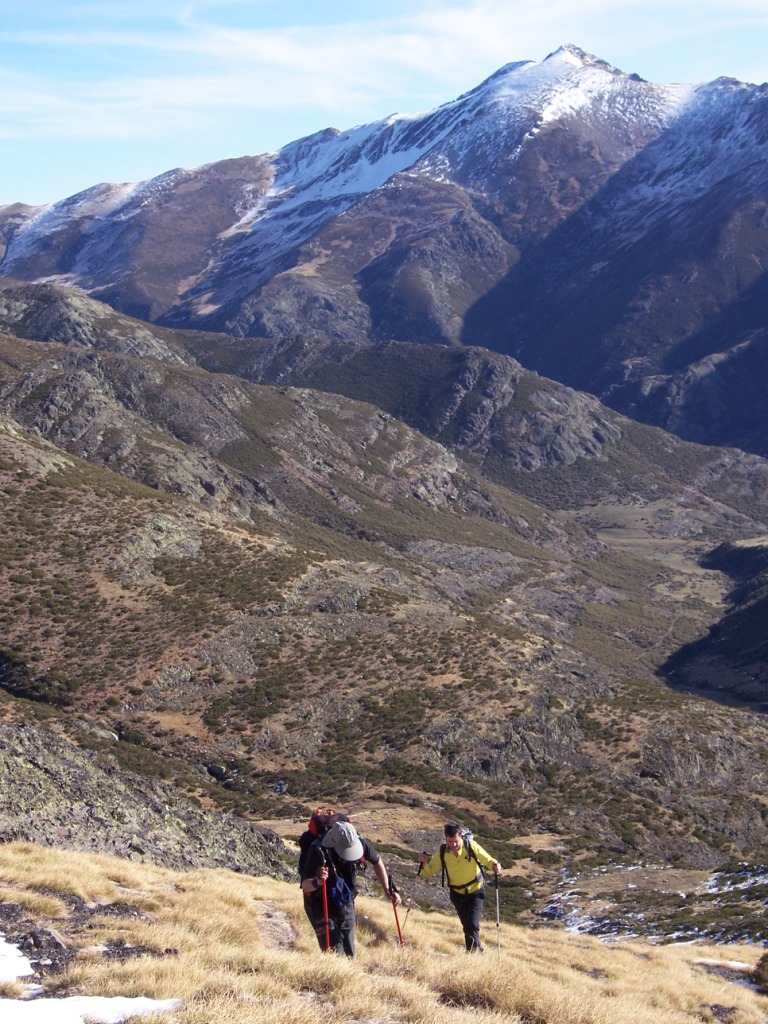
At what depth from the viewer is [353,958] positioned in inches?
590

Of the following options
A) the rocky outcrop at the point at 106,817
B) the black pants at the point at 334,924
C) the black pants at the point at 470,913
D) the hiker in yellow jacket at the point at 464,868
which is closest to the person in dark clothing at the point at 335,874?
the black pants at the point at 334,924

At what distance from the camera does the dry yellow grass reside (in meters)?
12.0

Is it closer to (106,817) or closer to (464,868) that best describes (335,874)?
(464,868)

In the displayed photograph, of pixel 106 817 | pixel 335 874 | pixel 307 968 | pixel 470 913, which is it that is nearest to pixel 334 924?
pixel 335 874

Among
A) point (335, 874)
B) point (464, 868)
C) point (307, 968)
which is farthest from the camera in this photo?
point (464, 868)

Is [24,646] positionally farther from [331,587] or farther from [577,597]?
[577,597]

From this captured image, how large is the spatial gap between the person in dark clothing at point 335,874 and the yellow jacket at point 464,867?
240 cm

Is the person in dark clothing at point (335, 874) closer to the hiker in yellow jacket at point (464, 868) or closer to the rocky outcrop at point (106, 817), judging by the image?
the hiker in yellow jacket at point (464, 868)

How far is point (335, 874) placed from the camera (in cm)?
1523

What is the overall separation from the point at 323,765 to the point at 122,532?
99.5 ft

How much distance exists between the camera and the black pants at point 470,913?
58.6 feet

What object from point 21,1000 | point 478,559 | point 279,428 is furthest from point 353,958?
point 279,428

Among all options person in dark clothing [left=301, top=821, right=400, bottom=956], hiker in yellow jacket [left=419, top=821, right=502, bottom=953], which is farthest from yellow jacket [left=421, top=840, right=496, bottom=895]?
person in dark clothing [left=301, top=821, right=400, bottom=956]

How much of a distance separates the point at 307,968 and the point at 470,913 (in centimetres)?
556
